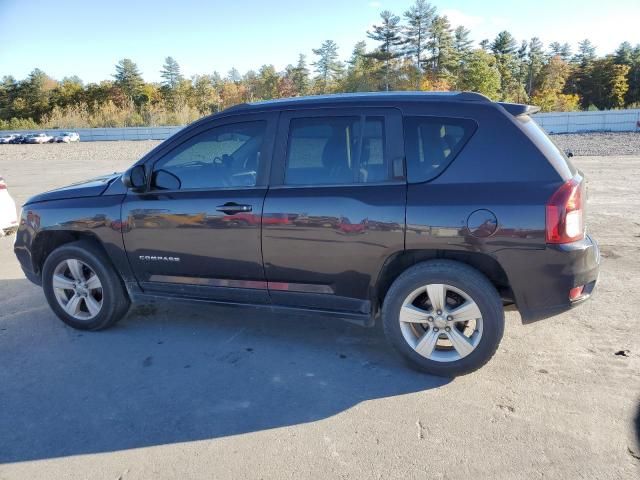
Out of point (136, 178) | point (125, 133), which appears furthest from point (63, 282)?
point (125, 133)

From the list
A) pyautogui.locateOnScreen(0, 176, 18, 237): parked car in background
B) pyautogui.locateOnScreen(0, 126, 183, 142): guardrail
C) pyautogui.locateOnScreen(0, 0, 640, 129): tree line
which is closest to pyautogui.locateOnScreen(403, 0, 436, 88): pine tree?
pyautogui.locateOnScreen(0, 0, 640, 129): tree line

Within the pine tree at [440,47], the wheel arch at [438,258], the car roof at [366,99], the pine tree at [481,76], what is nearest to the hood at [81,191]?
the car roof at [366,99]

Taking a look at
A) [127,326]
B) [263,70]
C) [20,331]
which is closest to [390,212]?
[127,326]

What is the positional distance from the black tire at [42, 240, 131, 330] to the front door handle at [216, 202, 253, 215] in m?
1.26

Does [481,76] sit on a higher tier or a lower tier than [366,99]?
higher

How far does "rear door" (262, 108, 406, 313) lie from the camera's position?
3.49 meters

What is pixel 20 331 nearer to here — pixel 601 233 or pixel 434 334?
pixel 434 334

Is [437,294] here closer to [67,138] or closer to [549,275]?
[549,275]

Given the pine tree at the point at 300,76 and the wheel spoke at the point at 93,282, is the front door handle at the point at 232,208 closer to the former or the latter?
the wheel spoke at the point at 93,282

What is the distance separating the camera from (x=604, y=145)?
20547 mm

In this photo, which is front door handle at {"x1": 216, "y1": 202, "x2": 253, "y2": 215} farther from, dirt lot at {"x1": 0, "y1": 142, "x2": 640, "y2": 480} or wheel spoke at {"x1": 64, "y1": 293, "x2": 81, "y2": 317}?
wheel spoke at {"x1": 64, "y1": 293, "x2": 81, "y2": 317}

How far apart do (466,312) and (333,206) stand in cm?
115

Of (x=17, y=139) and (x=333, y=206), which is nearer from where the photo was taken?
(x=333, y=206)

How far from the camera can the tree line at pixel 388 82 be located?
62125 millimetres
